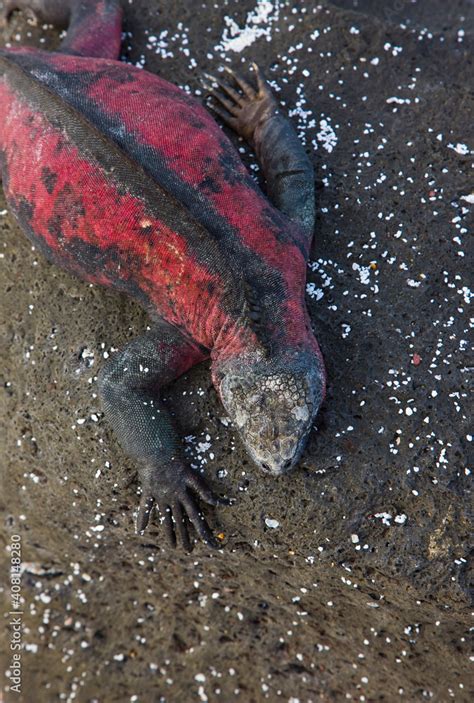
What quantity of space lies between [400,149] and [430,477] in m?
1.91

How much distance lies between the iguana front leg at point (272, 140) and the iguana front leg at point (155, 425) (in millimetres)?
974

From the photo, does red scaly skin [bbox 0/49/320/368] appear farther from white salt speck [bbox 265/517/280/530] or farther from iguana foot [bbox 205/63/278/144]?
white salt speck [bbox 265/517/280/530]

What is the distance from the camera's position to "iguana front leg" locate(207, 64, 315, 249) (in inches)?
148

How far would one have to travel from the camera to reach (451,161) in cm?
397

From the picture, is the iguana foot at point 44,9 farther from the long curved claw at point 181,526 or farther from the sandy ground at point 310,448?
the long curved claw at point 181,526

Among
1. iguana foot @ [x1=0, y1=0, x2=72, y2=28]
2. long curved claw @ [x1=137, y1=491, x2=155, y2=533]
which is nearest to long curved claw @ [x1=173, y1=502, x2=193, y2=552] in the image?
long curved claw @ [x1=137, y1=491, x2=155, y2=533]

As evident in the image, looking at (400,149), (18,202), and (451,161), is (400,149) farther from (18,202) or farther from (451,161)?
(18,202)

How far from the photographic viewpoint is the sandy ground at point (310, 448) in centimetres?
327

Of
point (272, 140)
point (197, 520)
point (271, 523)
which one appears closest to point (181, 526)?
point (197, 520)

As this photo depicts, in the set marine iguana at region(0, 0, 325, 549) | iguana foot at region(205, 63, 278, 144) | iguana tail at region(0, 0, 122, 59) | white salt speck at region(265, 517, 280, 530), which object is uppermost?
iguana tail at region(0, 0, 122, 59)

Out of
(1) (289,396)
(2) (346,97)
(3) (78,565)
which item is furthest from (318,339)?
(3) (78,565)

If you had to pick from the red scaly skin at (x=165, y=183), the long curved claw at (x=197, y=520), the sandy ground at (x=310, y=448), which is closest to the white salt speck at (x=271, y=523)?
the sandy ground at (x=310, y=448)

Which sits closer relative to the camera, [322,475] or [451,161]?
[322,475]

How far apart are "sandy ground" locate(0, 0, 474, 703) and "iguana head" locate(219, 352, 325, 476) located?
31 cm
